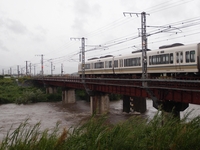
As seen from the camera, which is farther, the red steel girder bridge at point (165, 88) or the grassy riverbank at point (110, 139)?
the red steel girder bridge at point (165, 88)

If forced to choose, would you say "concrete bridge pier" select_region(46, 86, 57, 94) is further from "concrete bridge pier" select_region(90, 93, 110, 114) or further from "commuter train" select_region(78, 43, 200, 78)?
"commuter train" select_region(78, 43, 200, 78)

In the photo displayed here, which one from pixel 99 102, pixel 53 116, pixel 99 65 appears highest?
pixel 99 65

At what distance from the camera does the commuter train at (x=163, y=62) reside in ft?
74.5

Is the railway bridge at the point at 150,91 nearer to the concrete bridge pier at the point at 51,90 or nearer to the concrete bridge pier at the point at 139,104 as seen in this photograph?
the concrete bridge pier at the point at 139,104

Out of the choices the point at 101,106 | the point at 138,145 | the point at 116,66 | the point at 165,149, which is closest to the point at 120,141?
the point at 138,145

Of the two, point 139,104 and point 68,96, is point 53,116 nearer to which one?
point 139,104

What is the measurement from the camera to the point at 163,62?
2623 cm

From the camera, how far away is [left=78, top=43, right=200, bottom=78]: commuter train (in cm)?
2272

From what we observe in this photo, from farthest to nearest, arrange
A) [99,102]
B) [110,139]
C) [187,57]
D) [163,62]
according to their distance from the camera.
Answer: [99,102]
[163,62]
[187,57]
[110,139]

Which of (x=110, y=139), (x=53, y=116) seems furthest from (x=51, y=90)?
(x=110, y=139)

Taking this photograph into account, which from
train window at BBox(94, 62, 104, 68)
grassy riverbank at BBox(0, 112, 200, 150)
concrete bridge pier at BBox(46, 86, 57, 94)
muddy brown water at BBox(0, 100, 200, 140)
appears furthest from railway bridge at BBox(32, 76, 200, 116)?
concrete bridge pier at BBox(46, 86, 57, 94)

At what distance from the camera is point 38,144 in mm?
7555

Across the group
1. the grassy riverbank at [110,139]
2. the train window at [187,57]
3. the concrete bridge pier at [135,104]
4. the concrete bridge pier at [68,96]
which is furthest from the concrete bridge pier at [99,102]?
the grassy riverbank at [110,139]

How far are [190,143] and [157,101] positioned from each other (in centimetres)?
1612
